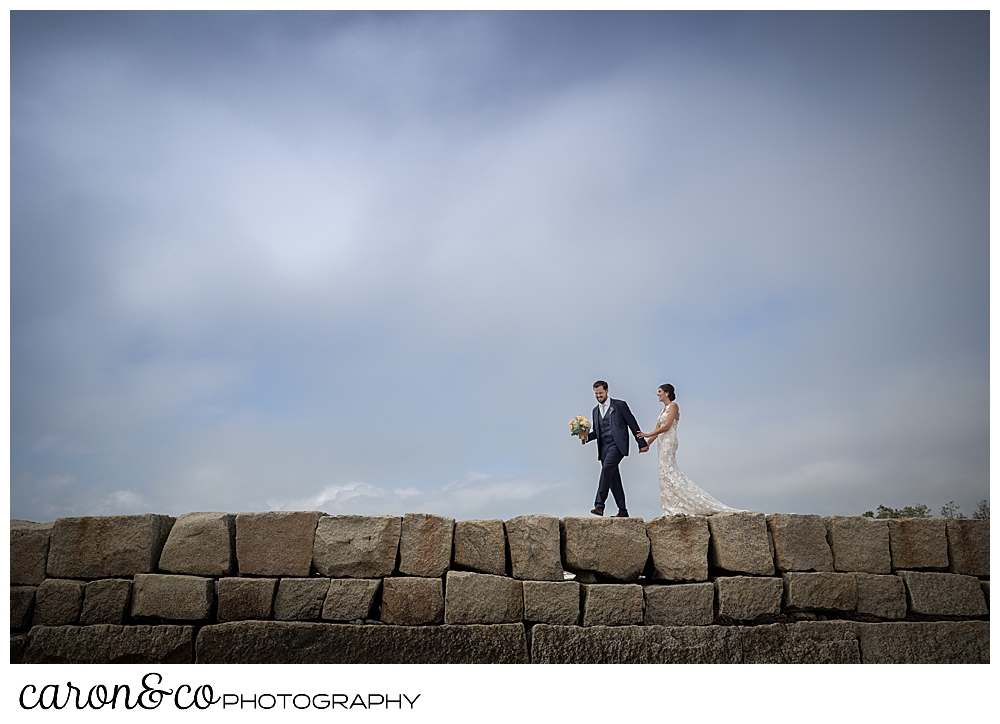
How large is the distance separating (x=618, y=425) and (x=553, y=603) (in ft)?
6.97

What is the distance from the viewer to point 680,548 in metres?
7.16

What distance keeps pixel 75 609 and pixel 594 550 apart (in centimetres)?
494

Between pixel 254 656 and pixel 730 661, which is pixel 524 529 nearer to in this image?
pixel 730 661

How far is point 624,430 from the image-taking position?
817 centimetres

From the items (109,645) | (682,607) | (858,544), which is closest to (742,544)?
(682,607)

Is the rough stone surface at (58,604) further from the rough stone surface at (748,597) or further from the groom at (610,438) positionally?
the rough stone surface at (748,597)

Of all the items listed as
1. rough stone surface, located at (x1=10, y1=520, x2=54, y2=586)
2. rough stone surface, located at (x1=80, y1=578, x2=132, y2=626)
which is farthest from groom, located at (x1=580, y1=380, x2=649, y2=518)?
rough stone surface, located at (x1=10, y1=520, x2=54, y2=586)

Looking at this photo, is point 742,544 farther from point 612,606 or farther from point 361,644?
point 361,644

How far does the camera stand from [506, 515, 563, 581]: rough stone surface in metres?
7.06

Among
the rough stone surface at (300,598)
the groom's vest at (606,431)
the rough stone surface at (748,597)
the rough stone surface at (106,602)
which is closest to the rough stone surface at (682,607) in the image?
the rough stone surface at (748,597)

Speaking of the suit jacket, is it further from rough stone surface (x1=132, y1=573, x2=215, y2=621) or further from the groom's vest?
rough stone surface (x1=132, y1=573, x2=215, y2=621)

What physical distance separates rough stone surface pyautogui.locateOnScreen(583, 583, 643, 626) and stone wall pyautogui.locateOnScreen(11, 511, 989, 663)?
1 centimetres
